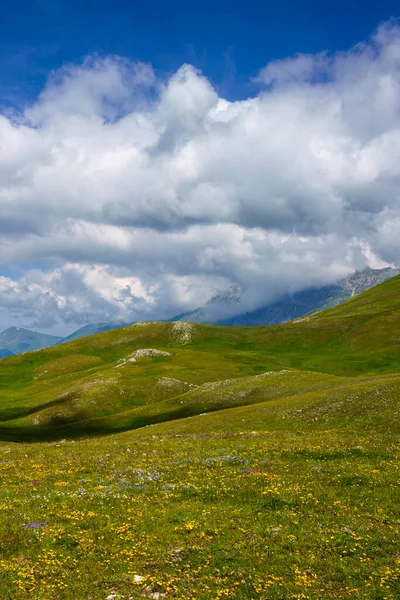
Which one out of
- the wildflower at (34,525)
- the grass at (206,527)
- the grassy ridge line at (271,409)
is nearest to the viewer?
the grass at (206,527)

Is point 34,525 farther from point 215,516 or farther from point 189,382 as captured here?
point 189,382

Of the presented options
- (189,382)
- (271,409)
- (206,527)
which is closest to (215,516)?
(206,527)

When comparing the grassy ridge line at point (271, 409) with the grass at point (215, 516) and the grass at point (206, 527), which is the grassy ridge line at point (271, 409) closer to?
the grass at point (215, 516)

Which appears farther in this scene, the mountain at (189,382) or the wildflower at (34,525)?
the mountain at (189,382)

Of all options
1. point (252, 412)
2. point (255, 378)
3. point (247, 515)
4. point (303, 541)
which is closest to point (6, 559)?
point (247, 515)

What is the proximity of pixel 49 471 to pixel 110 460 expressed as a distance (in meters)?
4.87

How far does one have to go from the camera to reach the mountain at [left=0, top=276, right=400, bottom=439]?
82562mm

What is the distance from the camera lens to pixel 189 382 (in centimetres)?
12256

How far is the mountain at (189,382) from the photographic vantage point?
8256 centimetres

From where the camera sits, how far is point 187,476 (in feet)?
84.6

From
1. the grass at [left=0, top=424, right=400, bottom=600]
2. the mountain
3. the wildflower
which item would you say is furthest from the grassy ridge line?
the wildflower

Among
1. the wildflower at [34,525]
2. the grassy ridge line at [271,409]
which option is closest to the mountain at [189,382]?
the grassy ridge line at [271,409]

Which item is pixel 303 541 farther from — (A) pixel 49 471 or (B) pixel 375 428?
(B) pixel 375 428

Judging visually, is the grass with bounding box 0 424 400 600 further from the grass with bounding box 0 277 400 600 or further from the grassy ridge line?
the grassy ridge line
